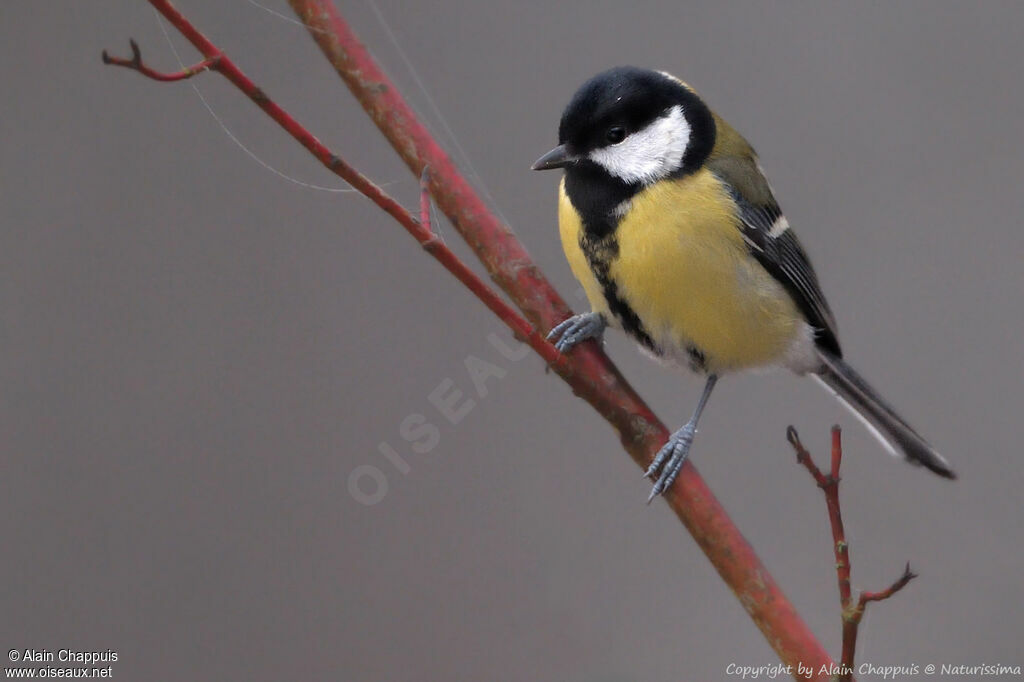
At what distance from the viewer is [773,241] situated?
121cm

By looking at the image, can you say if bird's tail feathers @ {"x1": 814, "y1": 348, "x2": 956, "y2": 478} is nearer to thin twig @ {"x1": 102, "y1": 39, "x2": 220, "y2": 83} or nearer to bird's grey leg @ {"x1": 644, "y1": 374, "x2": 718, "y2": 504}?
bird's grey leg @ {"x1": 644, "y1": 374, "x2": 718, "y2": 504}

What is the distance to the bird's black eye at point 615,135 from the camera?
1.07 m

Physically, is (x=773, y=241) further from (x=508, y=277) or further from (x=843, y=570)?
(x=843, y=570)

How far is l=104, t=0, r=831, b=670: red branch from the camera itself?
572 mm

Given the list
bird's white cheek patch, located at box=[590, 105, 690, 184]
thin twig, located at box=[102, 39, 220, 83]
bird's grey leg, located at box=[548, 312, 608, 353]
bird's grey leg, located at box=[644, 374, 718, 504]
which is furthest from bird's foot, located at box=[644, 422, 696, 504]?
thin twig, located at box=[102, 39, 220, 83]

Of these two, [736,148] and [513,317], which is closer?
[513,317]

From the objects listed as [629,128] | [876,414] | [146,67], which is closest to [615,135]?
[629,128]

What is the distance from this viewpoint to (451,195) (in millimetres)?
805

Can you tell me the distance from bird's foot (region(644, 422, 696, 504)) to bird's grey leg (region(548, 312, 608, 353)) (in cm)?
14

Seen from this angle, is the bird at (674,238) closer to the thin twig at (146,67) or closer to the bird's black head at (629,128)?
the bird's black head at (629,128)

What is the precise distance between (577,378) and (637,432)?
11cm

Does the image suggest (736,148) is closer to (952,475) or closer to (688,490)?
(952,475)

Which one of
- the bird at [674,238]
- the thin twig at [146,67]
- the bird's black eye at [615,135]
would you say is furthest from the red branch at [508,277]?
the bird's black eye at [615,135]

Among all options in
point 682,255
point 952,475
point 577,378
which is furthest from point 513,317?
point 952,475
